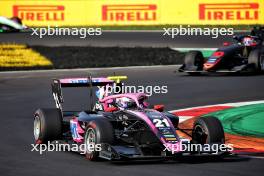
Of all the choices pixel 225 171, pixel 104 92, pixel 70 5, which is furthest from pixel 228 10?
pixel 225 171

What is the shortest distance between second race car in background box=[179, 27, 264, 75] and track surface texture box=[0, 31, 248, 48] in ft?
23.6

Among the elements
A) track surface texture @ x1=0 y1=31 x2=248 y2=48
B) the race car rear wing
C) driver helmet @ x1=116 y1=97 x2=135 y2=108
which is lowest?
driver helmet @ x1=116 y1=97 x2=135 y2=108

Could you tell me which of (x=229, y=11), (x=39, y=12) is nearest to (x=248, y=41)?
(x=229, y=11)

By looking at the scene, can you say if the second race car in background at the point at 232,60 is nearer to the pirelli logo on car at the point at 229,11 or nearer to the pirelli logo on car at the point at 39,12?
the pirelli logo on car at the point at 229,11

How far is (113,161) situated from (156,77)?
44.1 feet

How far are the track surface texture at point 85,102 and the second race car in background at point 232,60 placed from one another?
297mm

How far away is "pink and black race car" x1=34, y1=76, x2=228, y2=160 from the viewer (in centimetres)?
1252

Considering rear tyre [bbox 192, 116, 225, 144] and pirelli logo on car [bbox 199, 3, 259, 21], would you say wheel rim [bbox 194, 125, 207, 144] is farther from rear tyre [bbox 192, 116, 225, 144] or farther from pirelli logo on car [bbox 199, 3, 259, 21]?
pirelli logo on car [bbox 199, 3, 259, 21]

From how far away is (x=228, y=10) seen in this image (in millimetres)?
39781

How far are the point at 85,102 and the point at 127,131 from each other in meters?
7.78

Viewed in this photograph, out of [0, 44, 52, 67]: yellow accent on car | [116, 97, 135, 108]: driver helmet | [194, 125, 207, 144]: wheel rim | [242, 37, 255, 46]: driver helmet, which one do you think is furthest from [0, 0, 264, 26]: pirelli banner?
[194, 125, 207, 144]: wheel rim

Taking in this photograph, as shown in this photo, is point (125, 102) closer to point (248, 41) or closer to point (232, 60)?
point (232, 60)

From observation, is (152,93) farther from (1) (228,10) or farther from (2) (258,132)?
(1) (228,10)

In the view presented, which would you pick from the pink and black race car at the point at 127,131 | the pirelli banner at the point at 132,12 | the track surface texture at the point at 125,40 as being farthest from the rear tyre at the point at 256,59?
the pirelli banner at the point at 132,12
